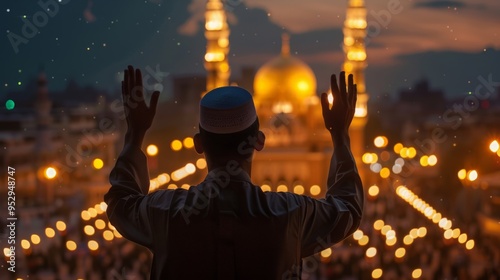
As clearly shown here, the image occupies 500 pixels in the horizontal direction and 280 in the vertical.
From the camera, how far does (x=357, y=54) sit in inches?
389

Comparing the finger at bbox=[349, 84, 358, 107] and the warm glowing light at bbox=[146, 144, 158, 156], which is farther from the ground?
the finger at bbox=[349, 84, 358, 107]

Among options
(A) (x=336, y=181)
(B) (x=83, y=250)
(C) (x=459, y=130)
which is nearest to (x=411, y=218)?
(C) (x=459, y=130)

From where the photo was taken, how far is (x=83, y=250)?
5.52 metres

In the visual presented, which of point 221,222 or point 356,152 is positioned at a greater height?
point 221,222

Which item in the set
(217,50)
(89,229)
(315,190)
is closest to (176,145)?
(217,50)

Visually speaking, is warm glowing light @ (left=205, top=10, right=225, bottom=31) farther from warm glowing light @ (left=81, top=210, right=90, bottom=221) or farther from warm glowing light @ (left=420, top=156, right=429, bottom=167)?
warm glowing light @ (left=81, top=210, right=90, bottom=221)

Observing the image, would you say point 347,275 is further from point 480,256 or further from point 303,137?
point 303,137

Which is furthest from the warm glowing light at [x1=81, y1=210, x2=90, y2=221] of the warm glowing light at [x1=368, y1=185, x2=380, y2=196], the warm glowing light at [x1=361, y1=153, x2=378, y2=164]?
the warm glowing light at [x1=361, y1=153, x2=378, y2=164]

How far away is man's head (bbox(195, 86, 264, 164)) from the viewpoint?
97 cm

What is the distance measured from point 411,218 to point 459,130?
114cm

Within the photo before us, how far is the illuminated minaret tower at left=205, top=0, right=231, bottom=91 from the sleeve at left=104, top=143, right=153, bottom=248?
8.79 m

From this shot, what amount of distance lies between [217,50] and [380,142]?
1997 millimetres

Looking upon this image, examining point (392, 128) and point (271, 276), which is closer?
point (271, 276)

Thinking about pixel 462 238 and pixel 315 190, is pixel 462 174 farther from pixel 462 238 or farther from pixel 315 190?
pixel 315 190
